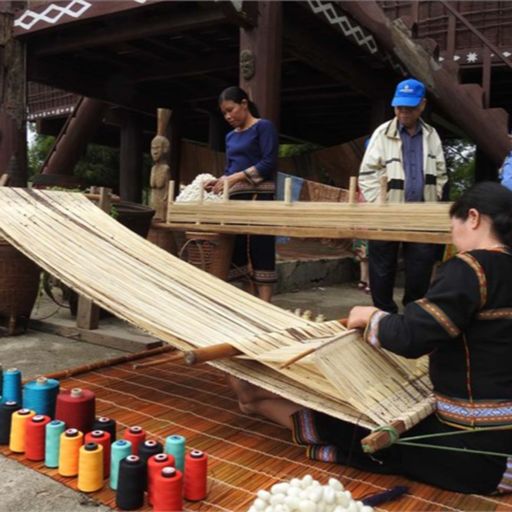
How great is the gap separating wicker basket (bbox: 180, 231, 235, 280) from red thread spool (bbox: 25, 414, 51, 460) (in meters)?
1.60

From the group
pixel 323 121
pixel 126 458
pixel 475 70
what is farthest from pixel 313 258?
pixel 126 458

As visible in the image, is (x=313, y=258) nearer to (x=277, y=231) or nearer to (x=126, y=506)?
(x=277, y=231)

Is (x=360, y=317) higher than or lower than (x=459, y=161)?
lower

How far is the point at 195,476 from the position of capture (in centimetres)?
160

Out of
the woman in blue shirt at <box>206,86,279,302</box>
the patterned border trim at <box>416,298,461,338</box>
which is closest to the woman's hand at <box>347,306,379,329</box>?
the patterned border trim at <box>416,298,461,338</box>

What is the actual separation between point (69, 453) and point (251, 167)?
1934 mm

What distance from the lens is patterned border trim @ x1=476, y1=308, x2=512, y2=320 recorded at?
153 cm

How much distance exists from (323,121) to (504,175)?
25.2ft

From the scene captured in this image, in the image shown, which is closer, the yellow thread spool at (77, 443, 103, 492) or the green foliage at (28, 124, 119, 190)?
the yellow thread spool at (77, 443, 103, 492)

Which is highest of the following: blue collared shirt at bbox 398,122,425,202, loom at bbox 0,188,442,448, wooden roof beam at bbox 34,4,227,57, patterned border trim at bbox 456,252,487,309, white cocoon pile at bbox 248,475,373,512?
wooden roof beam at bbox 34,4,227,57

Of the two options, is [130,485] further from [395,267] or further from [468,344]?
[395,267]

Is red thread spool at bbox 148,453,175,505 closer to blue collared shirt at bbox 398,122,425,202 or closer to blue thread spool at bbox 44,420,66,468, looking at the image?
blue thread spool at bbox 44,420,66,468

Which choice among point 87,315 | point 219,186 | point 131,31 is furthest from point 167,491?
point 131,31

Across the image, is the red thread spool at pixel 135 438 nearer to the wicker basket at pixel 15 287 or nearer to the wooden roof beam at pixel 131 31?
the wicker basket at pixel 15 287
